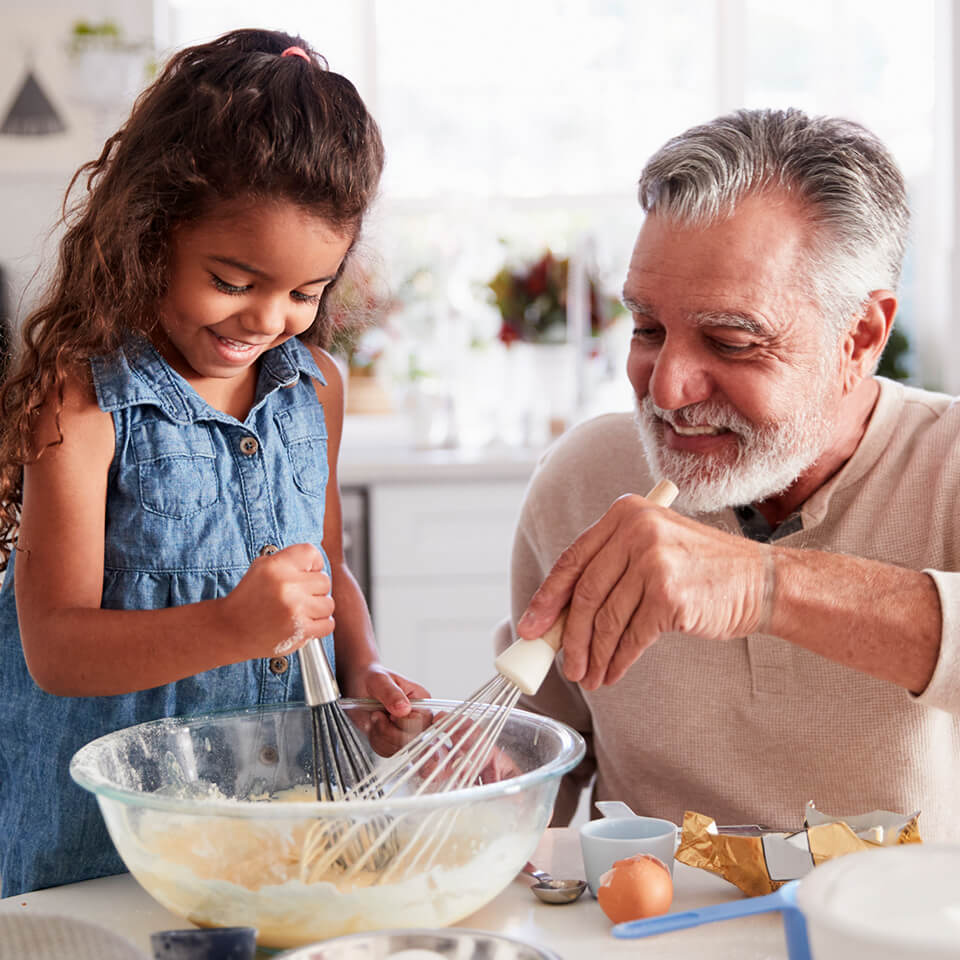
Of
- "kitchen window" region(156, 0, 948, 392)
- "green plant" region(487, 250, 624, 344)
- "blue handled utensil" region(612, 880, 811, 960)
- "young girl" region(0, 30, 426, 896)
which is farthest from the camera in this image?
"kitchen window" region(156, 0, 948, 392)

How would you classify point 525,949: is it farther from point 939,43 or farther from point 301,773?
point 939,43

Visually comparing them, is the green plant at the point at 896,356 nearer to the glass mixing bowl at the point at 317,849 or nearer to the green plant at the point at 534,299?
the green plant at the point at 534,299

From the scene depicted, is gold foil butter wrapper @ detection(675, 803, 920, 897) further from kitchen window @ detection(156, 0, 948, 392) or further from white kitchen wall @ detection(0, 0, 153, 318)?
white kitchen wall @ detection(0, 0, 153, 318)

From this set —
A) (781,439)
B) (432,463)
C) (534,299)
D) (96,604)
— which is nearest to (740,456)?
(781,439)

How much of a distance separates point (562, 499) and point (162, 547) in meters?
0.49

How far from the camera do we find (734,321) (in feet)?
3.85

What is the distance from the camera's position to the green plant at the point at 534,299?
3137mm

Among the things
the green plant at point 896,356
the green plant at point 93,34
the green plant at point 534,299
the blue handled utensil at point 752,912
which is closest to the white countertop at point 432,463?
the green plant at point 534,299

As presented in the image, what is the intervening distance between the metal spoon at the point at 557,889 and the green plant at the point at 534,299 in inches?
94.2

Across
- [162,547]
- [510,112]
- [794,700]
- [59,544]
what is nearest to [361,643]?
[162,547]

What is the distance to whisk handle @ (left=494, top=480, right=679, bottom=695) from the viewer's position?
871 mm

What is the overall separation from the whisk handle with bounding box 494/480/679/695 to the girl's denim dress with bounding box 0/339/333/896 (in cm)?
34

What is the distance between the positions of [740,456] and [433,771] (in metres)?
0.48

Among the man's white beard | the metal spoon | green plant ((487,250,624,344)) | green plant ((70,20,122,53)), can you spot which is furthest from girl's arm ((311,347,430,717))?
green plant ((70,20,122,53))
